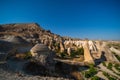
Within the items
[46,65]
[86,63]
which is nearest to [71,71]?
[86,63]

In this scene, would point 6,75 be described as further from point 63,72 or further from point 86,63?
point 86,63

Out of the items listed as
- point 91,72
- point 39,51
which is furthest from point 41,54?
point 91,72

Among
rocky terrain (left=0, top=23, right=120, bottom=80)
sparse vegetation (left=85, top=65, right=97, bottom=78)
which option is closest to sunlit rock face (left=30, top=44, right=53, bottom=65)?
rocky terrain (left=0, top=23, right=120, bottom=80)

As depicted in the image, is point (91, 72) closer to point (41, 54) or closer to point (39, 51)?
point (41, 54)

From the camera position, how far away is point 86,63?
22719 mm

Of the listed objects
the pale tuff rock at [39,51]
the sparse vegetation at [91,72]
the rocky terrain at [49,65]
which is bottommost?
the sparse vegetation at [91,72]

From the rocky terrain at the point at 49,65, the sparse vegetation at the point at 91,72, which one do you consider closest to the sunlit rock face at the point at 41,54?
the rocky terrain at the point at 49,65

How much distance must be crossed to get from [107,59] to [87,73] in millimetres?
5568

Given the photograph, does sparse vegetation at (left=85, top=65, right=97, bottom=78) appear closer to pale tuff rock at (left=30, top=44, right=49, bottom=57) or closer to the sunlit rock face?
the sunlit rock face

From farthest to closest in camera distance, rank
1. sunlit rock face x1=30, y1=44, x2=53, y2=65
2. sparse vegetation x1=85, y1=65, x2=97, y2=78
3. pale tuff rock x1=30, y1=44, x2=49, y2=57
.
Answer: sparse vegetation x1=85, y1=65, x2=97, y2=78
pale tuff rock x1=30, y1=44, x2=49, y2=57
sunlit rock face x1=30, y1=44, x2=53, y2=65

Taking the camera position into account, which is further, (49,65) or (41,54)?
(41,54)

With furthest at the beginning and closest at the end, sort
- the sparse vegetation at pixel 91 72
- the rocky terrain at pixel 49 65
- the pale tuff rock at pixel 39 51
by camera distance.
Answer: the sparse vegetation at pixel 91 72, the pale tuff rock at pixel 39 51, the rocky terrain at pixel 49 65

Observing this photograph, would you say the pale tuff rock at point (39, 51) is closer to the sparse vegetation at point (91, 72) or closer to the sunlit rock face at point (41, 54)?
the sunlit rock face at point (41, 54)

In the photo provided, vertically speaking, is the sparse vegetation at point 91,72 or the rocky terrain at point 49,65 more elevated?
the rocky terrain at point 49,65
